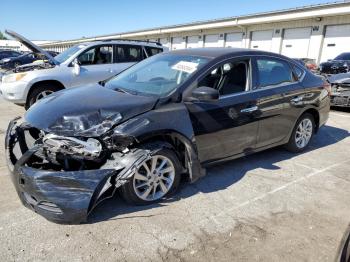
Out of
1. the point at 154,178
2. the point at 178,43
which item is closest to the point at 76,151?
the point at 154,178

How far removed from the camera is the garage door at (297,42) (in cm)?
2075

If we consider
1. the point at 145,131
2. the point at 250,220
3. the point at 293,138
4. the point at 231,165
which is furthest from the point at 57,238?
the point at 293,138

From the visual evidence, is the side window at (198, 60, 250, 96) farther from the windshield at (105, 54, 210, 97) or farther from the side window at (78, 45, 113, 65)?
the side window at (78, 45, 113, 65)

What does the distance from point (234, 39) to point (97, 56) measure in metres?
20.5

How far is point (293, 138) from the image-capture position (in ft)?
16.9

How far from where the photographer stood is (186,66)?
3.97m

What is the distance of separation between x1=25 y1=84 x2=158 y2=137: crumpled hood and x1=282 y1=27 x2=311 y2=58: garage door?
19938 mm

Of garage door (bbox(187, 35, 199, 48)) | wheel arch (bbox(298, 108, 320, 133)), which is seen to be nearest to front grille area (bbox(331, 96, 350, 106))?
wheel arch (bbox(298, 108, 320, 133))

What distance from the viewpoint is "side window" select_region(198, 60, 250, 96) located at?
394 centimetres

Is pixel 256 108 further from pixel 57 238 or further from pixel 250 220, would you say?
pixel 57 238

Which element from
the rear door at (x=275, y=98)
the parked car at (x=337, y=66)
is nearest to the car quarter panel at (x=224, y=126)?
the rear door at (x=275, y=98)

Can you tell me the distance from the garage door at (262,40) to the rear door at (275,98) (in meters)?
19.8

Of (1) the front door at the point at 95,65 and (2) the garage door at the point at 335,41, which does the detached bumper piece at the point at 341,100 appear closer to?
(1) the front door at the point at 95,65

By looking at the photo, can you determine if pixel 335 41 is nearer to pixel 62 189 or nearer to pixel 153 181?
→ pixel 153 181
